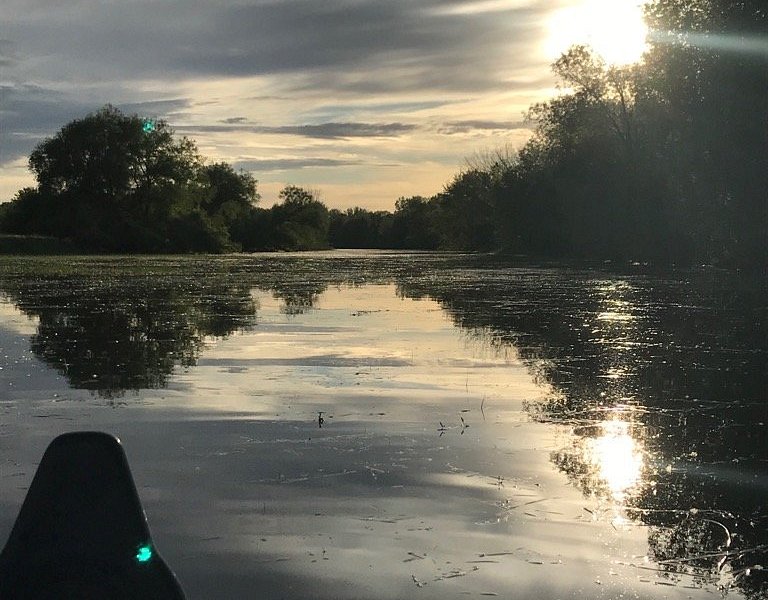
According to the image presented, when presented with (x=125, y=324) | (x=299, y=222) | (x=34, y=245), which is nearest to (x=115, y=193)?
(x=34, y=245)

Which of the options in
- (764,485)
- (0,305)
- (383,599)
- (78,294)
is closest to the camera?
(383,599)

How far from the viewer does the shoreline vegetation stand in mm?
36906

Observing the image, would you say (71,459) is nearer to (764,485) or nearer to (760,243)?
(764,485)

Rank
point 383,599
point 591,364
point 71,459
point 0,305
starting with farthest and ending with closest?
point 0,305 → point 591,364 → point 383,599 → point 71,459

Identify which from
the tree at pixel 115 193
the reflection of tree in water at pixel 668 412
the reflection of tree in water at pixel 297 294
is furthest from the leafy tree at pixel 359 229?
the reflection of tree in water at pixel 668 412

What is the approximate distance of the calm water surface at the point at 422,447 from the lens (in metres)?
5.17

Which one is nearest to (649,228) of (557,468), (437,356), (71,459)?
(437,356)

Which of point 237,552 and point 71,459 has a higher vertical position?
point 71,459

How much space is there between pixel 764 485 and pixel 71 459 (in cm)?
511

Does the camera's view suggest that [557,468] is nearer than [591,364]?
Yes

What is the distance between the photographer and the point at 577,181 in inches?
2571

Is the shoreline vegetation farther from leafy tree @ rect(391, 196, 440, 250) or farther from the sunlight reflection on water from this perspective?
the sunlight reflection on water

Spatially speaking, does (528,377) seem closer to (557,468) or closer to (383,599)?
(557,468)

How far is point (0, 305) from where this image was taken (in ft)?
75.9
